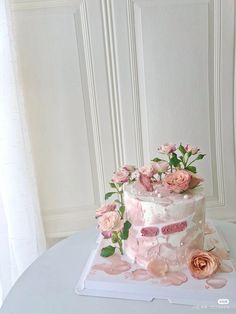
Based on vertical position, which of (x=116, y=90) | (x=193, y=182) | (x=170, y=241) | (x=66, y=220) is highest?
(x=116, y=90)

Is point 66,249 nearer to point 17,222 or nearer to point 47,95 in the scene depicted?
point 17,222

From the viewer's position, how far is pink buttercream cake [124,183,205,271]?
812 mm

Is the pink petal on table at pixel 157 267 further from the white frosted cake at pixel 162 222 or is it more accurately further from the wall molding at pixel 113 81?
the wall molding at pixel 113 81

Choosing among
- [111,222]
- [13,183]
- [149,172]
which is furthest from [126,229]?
[13,183]

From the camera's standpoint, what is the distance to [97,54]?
118cm

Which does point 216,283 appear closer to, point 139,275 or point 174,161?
point 139,275

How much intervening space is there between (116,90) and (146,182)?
Result: 439mm

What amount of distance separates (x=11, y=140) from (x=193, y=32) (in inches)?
24.9

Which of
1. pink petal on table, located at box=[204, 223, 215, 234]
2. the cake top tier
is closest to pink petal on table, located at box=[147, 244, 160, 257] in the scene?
the cake top tier

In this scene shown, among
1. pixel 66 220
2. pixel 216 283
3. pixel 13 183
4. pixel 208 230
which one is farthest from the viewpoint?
pixel 66 220

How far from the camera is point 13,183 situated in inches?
46.8

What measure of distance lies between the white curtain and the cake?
1.33 ft

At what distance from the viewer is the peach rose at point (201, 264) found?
2.66 feet

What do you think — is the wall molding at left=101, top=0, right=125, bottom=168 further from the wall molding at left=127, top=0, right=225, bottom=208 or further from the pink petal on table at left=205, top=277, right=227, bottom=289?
the pink petal on table at left=205, top=277, right=227, bottom=289
